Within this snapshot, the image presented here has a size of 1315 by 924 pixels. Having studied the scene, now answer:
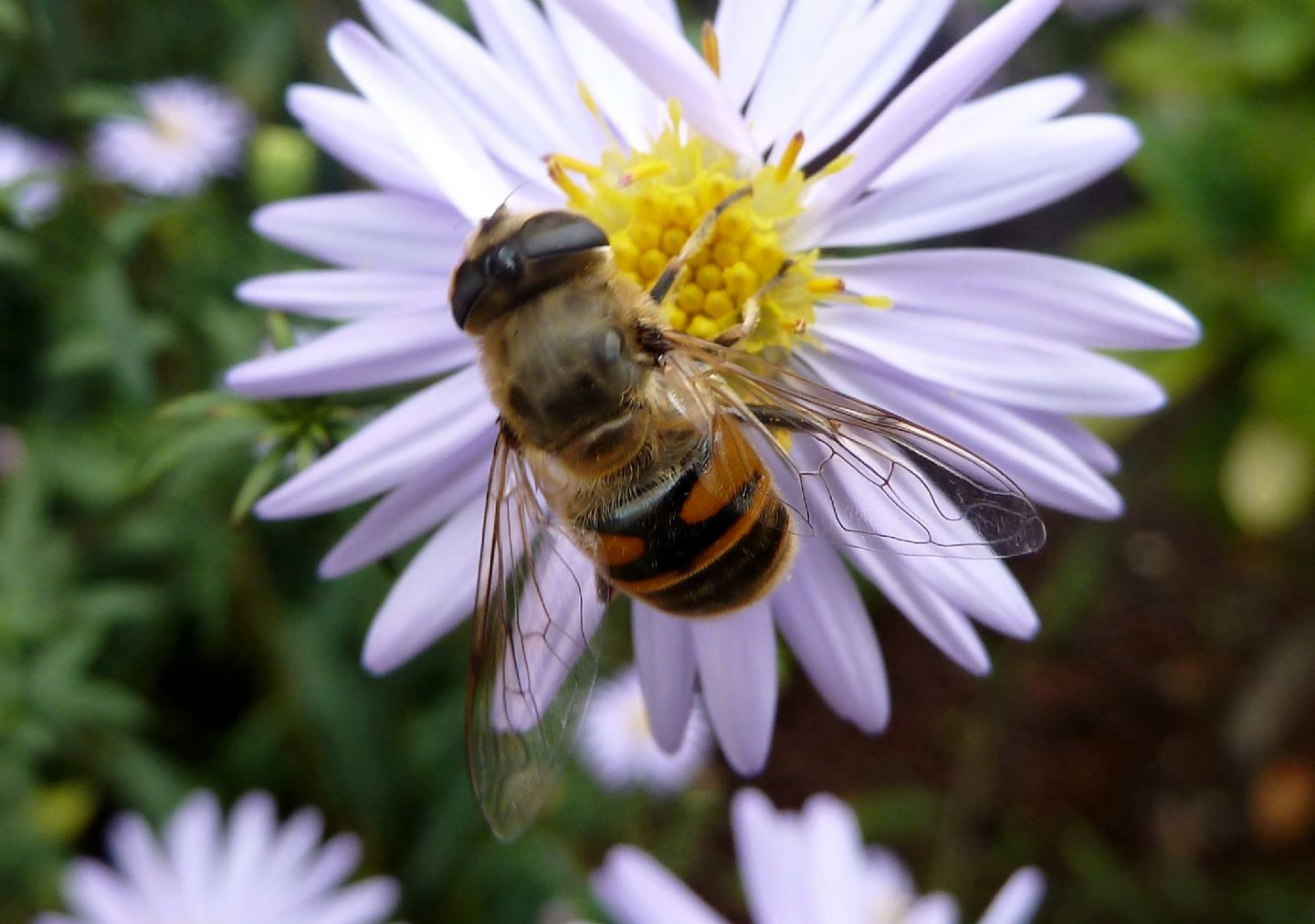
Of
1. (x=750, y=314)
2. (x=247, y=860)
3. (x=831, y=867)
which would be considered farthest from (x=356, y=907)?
(x=750, y=314)

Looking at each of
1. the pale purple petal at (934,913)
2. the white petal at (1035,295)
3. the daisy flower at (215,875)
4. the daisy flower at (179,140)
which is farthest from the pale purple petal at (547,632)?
the daisy flower at (179,140)

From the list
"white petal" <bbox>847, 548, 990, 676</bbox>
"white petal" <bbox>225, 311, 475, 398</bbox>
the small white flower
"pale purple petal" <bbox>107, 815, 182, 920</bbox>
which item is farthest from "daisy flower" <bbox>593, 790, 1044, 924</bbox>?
"pale purple petal" <bbox>107, 815, 182, 920</bbox>

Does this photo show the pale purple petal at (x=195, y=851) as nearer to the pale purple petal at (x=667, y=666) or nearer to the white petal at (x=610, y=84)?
the pale purple petal at (x=667, y=666)

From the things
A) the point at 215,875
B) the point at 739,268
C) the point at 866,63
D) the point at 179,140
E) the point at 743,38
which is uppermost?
the point at 179,140

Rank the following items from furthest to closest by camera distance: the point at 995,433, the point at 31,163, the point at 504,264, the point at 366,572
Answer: the point at 31,163 < the point at 366,572 < the point at 995,433 < the point at 504,264

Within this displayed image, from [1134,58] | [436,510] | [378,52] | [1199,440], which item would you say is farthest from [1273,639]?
[378,52]

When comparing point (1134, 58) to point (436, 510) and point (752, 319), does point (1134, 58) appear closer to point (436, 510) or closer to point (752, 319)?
point (752, 319)

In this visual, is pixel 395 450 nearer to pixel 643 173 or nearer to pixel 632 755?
pixel 643 173
